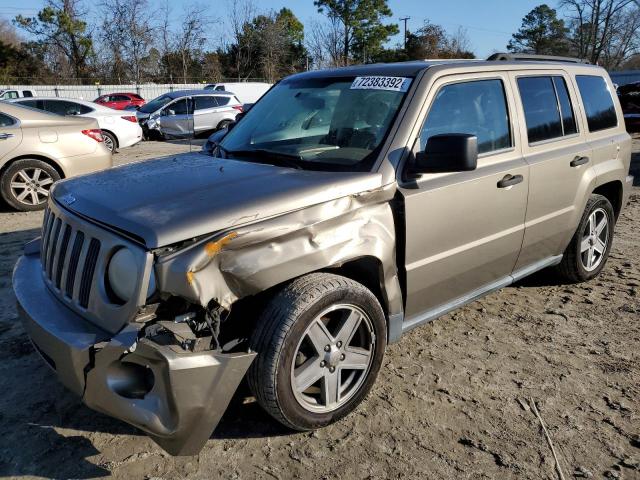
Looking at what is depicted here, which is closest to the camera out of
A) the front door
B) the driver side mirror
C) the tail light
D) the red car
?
the driver side mirror

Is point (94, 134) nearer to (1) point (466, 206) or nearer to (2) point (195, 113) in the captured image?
(1) point (466, 206)

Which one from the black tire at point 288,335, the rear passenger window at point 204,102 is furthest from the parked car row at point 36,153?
the rear passenger window at point 204,102

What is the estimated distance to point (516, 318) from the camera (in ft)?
13.9

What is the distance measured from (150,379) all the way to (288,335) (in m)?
0.63

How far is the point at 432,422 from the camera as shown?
Result: 9.70 ft

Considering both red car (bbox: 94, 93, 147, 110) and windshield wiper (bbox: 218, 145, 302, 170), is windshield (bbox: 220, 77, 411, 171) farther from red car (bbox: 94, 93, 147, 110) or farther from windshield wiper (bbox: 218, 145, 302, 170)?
red car (bbox: 94, 93, 147, 110)

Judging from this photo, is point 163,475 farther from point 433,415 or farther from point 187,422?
point 433,415

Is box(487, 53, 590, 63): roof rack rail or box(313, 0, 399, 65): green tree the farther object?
box(313, 0, 399, 65): green tree

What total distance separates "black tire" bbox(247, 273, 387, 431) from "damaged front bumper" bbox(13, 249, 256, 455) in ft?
0.42

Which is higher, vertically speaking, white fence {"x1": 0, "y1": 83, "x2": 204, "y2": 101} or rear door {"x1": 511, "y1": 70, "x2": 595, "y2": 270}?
white fence {"x1": 0, "y1": 83, "x2": 204, "y2": 101}

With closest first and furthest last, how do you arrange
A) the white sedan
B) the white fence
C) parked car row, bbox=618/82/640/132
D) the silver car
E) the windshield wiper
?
the windshield wiper
the white sedan
parked car row, bbox=618/82/640/132
the silver car
the white fence

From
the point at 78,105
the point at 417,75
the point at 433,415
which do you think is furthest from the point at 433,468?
the point at 78,105

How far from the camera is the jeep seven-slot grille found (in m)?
2.54

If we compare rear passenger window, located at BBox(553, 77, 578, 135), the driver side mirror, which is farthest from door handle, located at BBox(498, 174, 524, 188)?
rear passenger window, located at BBox(553, 77, 578, 135)
